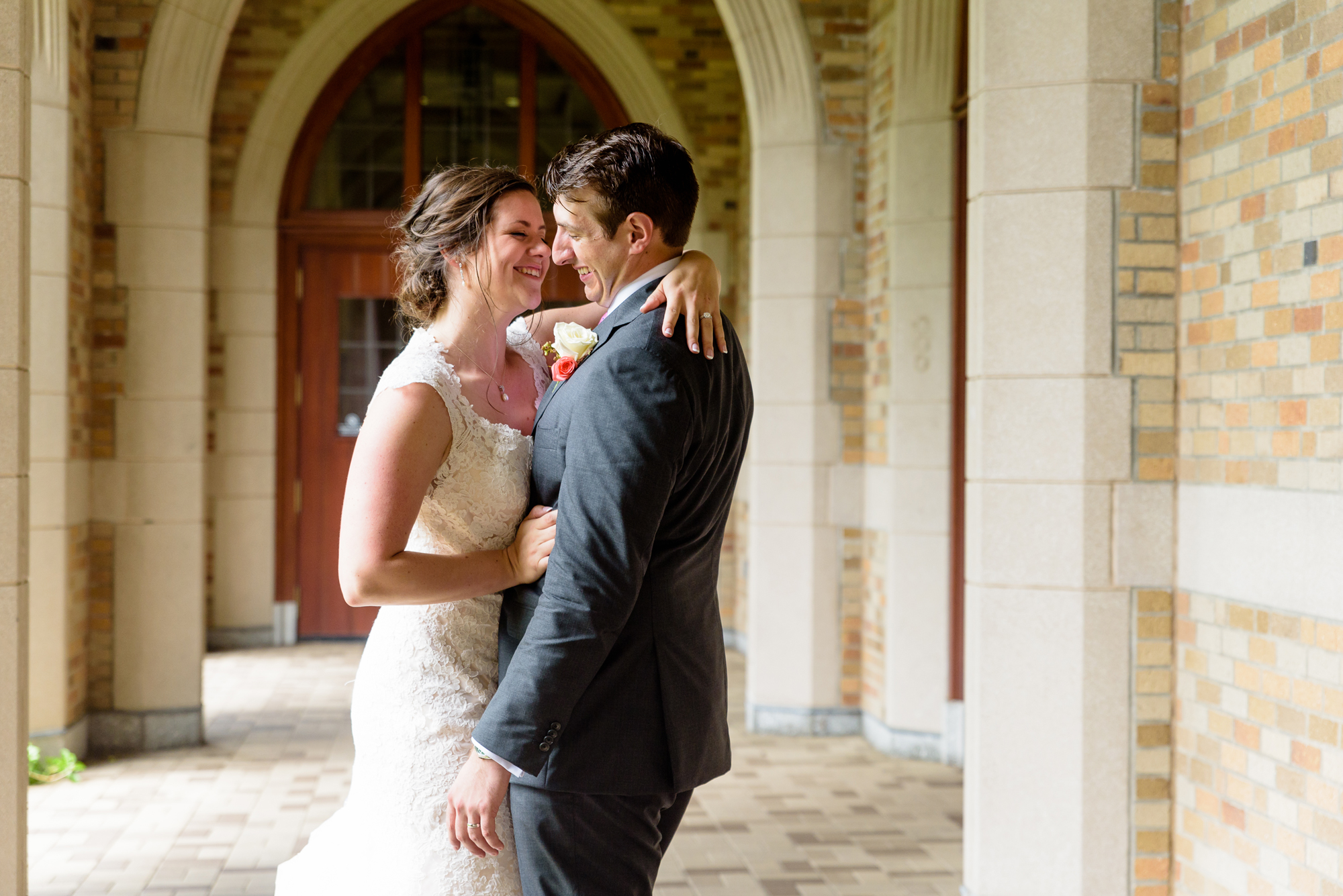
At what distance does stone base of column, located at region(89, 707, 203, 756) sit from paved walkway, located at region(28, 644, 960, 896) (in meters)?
0.10

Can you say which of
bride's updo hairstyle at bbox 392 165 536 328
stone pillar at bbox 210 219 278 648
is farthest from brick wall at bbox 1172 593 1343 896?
stone pillar at bbox 210 219 278 648

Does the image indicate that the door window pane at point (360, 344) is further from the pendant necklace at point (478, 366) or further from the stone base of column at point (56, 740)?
the pendant necklace at point (478, 366)

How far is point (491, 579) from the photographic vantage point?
2.00 metres

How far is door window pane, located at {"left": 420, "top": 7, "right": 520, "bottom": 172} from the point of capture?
9070mm

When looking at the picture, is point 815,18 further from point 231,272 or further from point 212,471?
point 212,471

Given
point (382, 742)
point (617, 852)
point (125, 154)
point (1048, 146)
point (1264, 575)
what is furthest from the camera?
point (125, 154)

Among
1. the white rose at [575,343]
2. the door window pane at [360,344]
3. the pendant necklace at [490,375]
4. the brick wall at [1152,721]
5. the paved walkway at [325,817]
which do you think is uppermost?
the door window pane at [360,344]

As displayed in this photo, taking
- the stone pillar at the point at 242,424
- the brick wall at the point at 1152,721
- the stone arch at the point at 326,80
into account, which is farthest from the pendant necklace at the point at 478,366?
the stone pillar at the point at 242,424

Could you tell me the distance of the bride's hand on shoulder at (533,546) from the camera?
1.94 meters

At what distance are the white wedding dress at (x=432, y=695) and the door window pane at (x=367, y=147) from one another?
24.2 ft

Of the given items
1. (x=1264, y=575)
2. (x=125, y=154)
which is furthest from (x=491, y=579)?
(x=125, y=154)

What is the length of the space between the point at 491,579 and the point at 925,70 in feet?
14.5

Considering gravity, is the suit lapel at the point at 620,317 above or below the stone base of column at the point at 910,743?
above

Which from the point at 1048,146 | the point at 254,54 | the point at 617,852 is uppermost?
the point at 254,54
